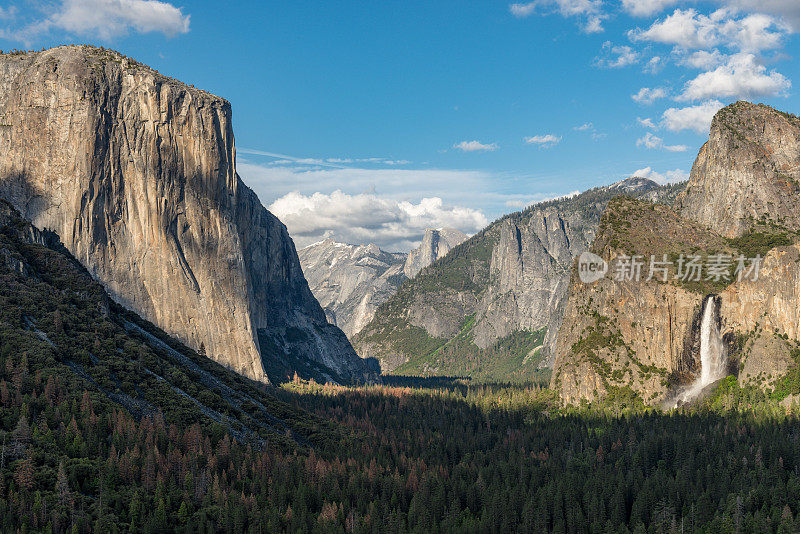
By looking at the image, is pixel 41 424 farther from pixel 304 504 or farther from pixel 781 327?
pixel 781 327

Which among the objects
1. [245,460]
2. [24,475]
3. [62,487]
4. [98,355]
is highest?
[98,355]

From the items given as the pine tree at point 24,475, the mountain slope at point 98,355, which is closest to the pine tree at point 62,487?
the pine tree at point 24,475

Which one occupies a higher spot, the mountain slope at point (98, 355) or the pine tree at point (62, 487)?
the mountain slope at point (98, 355)

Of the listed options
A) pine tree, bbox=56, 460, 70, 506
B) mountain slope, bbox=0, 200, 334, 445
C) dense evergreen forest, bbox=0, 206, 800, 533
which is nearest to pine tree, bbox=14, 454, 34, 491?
dense evergreen forest, bbox=0, 206, 800, 533

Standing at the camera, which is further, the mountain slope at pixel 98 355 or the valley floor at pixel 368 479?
the mountain slope at pixel 98 355

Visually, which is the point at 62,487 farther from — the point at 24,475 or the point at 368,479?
the point at 368,479

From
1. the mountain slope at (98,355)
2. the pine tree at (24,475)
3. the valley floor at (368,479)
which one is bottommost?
the valley floor at (368,479)

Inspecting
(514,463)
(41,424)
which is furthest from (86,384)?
(514,463)

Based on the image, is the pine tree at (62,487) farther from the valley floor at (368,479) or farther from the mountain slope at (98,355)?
the mountain slope at (98,355)

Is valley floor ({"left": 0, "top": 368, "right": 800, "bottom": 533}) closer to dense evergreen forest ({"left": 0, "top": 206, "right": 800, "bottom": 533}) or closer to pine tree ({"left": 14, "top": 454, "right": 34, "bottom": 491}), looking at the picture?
pine tree ({"left": 14, "top": 454, "right": 34, "bottom": 491})

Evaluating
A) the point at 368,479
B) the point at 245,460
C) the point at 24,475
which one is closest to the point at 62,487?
the point at 24,475
